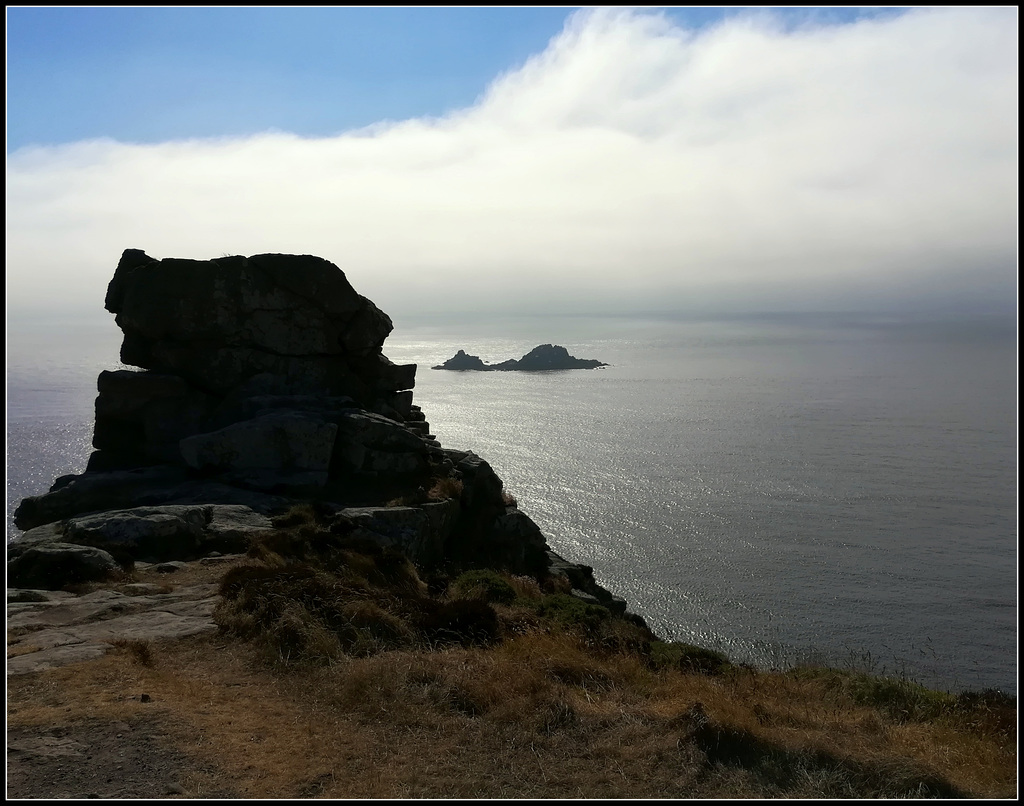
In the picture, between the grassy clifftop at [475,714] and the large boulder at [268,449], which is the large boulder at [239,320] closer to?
the large boulder at [268,449]

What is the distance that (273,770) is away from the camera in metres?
7.15

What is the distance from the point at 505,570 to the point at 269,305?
1133 cm

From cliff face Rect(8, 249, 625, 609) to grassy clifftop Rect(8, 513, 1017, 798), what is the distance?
5.80 meters

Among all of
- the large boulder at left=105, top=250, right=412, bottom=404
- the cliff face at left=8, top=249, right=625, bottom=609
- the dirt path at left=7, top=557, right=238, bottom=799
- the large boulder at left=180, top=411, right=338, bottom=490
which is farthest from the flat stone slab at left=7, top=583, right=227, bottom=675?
the large boulder at left=105, top=250, right=412, bottom=404

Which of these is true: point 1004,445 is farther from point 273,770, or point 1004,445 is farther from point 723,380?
point 273,770

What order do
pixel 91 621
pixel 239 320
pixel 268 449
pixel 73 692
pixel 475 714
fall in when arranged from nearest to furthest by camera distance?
pixel 475 714
pixel 73 692
pixel 91 621
pixel 268 449
pixel 239 320

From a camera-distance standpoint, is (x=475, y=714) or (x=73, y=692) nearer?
(x=475, y=714)

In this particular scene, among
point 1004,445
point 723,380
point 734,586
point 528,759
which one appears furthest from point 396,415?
point 723,380

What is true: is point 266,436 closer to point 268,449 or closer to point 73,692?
point 268,449

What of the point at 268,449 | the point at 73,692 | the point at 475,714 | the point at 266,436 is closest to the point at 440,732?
the point at 475,714

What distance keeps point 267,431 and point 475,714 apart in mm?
13666

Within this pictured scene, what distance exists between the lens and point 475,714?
8555 mm

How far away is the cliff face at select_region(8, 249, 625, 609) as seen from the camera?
18.2 metres

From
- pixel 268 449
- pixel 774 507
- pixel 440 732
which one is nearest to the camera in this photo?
pixel 440 732
